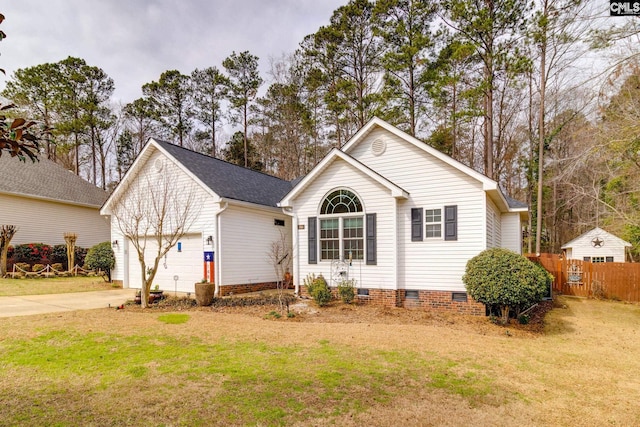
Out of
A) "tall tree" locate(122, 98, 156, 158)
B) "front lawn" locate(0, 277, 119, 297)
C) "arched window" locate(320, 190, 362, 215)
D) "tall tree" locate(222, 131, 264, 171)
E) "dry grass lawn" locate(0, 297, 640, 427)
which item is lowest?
"front lawn" locate(0, 277, 119, 297)

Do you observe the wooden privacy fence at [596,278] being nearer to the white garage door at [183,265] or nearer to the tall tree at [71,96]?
the white garage door at [183,265]

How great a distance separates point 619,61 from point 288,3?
11.5 m

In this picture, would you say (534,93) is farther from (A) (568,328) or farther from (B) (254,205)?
(B) (254,205)

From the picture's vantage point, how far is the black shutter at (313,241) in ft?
37.9

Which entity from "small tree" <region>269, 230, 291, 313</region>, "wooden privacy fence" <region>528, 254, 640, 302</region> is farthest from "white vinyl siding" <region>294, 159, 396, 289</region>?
"wooden privacy fence" <region>528, 254, 640, 302</region>

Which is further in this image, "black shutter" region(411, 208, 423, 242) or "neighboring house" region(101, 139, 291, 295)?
"neighboring house" region(101, 139, 291, 295)

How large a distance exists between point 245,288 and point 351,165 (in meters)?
6.09

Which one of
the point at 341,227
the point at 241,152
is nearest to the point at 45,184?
the point at 241,152

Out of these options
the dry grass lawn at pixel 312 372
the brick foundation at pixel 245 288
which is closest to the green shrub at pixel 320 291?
the dry grass lawn at pixel 312 372

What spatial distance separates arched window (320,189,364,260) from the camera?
11070 millimetres

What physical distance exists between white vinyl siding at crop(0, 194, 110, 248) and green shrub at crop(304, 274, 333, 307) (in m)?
17.3

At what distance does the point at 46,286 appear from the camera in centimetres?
1416

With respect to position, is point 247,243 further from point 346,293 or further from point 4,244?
point 4,244

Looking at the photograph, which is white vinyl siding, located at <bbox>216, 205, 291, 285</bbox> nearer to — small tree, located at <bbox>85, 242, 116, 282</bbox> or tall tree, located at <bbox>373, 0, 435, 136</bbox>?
small tree, located at <bbox>85, 242, 116, 282</bbox>
